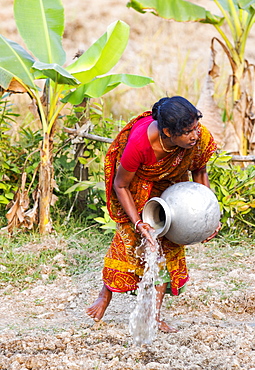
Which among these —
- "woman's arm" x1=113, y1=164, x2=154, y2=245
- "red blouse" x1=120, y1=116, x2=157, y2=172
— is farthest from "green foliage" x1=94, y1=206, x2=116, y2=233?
"red blouse" x1=120, y1=116, x2=157, y2=172

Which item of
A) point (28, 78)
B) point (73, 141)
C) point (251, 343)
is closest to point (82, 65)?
point (28, 78)

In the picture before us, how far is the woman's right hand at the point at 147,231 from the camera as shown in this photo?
102 inches

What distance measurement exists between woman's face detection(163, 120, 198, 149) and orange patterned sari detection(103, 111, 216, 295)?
0.64 ft

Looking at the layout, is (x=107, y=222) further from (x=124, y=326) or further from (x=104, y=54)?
(x=124, y=326)

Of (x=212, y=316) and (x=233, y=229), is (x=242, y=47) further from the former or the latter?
(x=212, y=316)

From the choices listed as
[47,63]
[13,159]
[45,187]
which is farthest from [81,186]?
[47,63]

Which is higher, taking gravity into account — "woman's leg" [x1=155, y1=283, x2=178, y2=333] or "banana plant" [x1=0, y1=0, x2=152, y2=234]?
"banana plant" [x1=0, y1=0, x2=152, y2=234]

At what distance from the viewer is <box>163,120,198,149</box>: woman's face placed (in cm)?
244

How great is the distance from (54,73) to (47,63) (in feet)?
1.56

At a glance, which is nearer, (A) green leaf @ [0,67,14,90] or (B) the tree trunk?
(A) green leaf @ [0,67,14,90]

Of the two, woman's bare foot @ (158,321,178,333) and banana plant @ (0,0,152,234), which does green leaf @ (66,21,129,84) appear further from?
woman's bare foot @ (158,321,178,333)

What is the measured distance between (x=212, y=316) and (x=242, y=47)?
3298mm

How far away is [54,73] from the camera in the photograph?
3984mm

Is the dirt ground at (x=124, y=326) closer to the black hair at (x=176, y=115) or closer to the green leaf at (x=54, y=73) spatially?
the black hair at (x=176, y=115)
